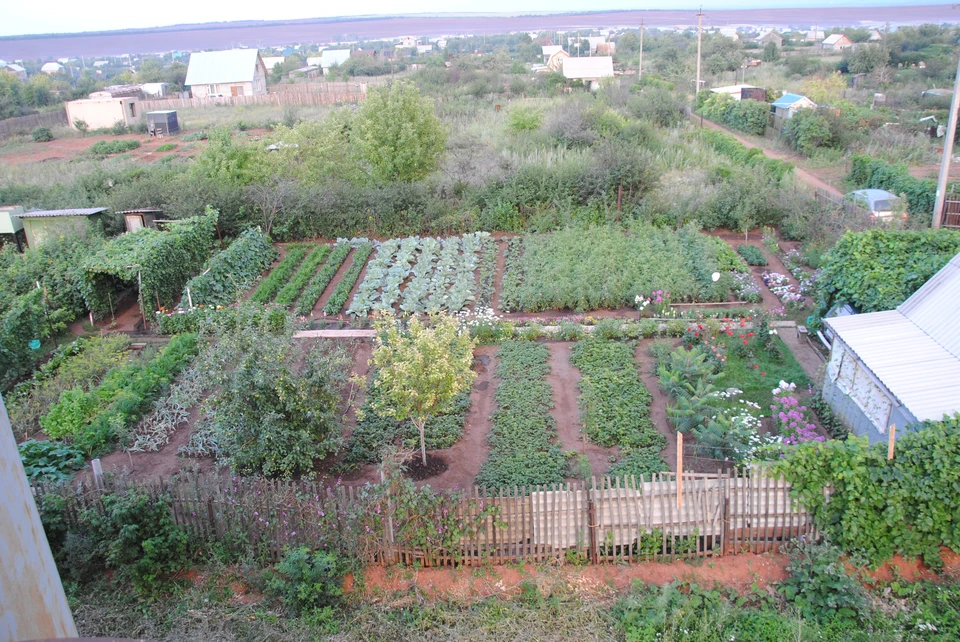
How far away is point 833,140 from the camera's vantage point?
2823cm

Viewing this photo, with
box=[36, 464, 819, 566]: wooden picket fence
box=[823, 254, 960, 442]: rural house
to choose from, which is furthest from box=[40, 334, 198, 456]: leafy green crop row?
box=[823, 254, 960, 442]: rural house

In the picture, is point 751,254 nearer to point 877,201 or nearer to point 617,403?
point 877,201

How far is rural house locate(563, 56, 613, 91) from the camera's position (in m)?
48.3

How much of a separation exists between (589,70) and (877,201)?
112 feet

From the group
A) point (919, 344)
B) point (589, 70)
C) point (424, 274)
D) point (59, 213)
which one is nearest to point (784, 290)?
point (919, 344)

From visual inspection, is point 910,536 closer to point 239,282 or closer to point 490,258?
point 490,258

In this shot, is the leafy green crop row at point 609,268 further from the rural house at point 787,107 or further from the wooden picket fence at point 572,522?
the rural house at point 787,107

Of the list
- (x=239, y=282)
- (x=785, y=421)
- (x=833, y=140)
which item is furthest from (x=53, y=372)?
(x=833, y=140)

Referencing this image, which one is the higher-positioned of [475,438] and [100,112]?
[100,112]

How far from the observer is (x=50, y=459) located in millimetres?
10664

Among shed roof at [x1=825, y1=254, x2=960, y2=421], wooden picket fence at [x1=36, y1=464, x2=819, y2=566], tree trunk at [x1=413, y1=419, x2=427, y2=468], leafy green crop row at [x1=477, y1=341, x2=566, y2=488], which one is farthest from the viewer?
tree trunk at [x1=413, y1=419, x2=427, y2=468]

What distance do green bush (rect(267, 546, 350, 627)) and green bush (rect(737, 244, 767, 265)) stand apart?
1389 centimetres

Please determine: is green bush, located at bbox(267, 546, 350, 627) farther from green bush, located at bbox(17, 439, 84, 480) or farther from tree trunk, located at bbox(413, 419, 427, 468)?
green bush, located at bbox(17, 439, 84, 480)

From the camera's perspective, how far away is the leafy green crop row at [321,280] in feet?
54.0
